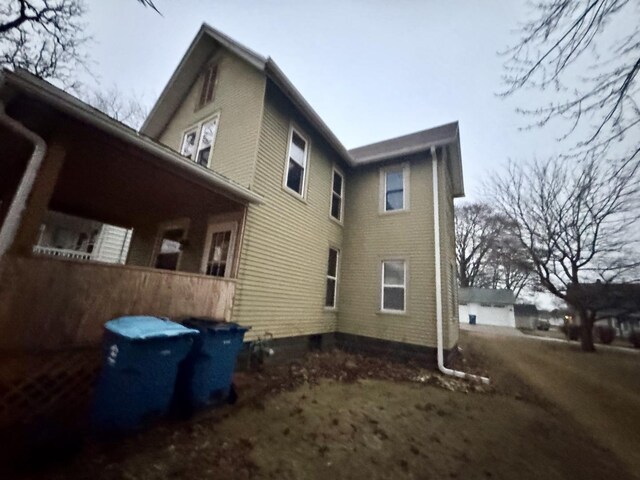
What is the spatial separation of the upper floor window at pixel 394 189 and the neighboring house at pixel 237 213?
0.14 feet

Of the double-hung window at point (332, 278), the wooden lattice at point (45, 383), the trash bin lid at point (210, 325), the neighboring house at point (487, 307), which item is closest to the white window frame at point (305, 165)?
the double-hung window at point (332, 278)

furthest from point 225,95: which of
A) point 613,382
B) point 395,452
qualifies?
point 613,382

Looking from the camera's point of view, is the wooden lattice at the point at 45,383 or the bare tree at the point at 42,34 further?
the bare tree at the point at 42,34

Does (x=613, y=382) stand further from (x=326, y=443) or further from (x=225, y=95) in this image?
(x=225, y=95)

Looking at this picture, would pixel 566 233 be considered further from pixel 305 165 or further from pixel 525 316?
pixel 525 316

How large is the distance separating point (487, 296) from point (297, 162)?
117 ft

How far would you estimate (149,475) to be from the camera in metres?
2.45

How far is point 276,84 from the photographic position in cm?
700

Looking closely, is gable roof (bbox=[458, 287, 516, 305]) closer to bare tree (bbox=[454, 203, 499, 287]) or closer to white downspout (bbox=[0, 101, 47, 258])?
bare tree (bbox=[454, 203, 499, 287])

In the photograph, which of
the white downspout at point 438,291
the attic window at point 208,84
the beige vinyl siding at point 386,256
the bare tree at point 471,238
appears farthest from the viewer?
the bare tree at point 471,238

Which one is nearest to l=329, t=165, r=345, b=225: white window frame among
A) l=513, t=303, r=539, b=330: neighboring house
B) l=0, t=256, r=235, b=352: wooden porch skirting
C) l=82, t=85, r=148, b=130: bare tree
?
l=0, t=256, r=235, b=352: wooden porch skirting

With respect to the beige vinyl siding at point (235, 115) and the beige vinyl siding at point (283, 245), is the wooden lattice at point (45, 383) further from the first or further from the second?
the beige vinyl siding at point (235, 115)

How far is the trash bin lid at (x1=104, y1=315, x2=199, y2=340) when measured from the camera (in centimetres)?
301

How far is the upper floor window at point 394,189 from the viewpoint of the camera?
9484mm
